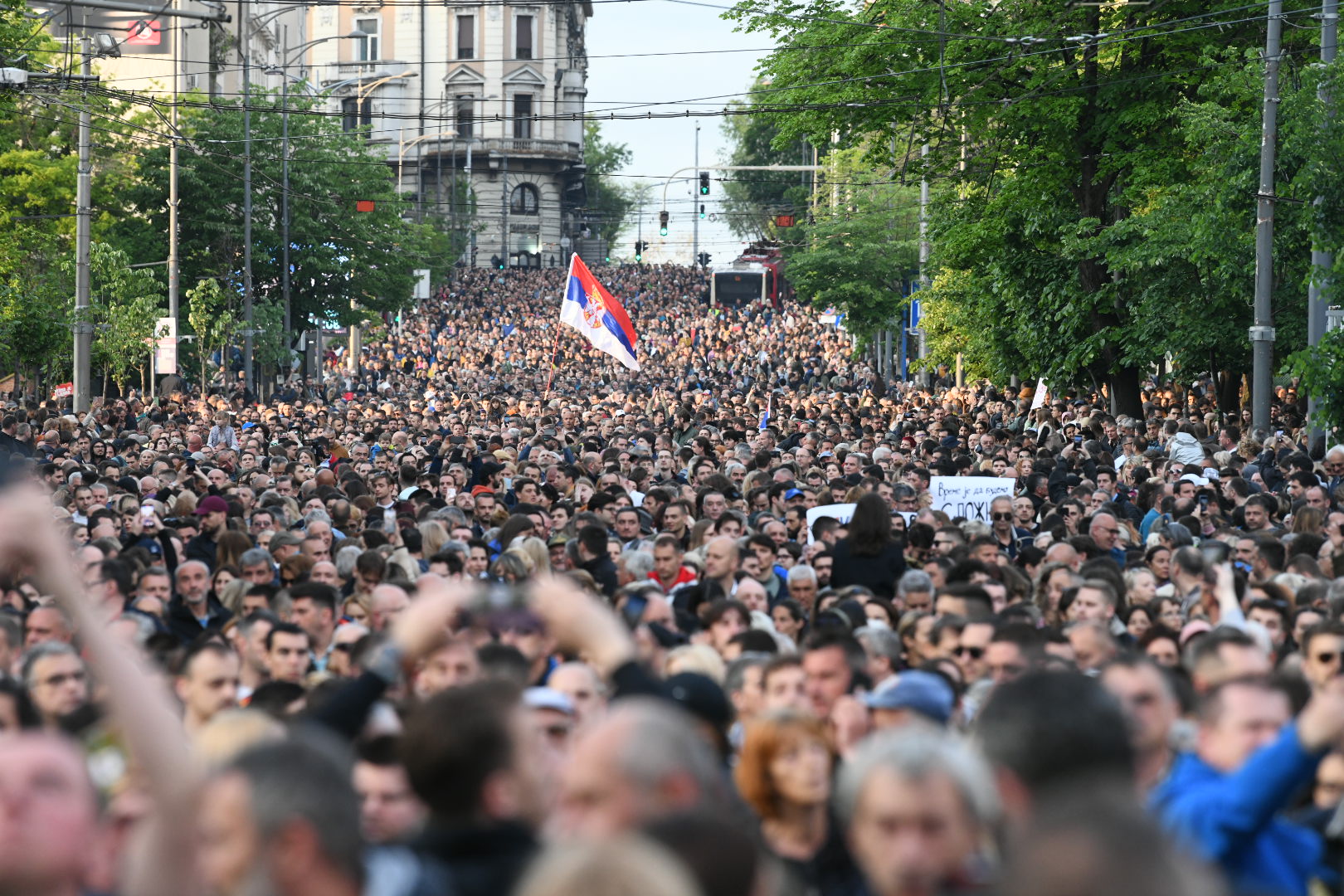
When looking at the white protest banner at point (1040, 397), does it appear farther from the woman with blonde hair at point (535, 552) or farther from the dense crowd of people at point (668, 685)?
the woman with blonde hair at point (535, 552)

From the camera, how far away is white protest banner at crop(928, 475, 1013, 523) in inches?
714

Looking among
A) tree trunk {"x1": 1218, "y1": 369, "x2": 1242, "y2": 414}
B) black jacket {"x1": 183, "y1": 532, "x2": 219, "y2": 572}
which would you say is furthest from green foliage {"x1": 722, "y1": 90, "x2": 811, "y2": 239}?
black jacket {"x1": 183, "y1": 532, "x2": 219, "y2": 572}

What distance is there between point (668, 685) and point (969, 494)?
1251 cm

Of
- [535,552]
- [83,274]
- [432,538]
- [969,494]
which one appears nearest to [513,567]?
[535,552]

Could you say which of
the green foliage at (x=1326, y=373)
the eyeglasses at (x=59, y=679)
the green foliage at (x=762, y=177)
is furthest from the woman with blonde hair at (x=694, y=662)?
the green foliage at (x=762, y=177)

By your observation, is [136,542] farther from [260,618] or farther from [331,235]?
[331,235]

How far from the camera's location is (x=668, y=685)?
19.8 feet

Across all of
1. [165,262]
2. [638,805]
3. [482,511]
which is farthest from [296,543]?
[165,262]

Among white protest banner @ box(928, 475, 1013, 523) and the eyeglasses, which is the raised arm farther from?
white protest banner @ box(928, 475, 1013, 523)

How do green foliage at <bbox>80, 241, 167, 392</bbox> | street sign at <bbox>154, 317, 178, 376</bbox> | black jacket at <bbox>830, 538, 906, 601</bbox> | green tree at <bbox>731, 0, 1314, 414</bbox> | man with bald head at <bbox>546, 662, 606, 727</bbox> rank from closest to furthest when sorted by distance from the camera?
man with bald head at <bbox>546, 662, 606, 727</bbox>, black jacket at <bbox>830, 538, 906, 601</bbox>, green tree at <bbox>731, 0, 1314, 414</bbox>, street sign at <bbox>154, 317, 178, 376</bbox>, green foliage at <bbox>80, 241, 167, 392</bbox>

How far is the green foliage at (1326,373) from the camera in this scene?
20.1m

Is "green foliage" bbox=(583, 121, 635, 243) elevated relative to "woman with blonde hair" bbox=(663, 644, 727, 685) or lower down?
elevated

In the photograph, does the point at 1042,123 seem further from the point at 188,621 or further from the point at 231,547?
the point at 188,621

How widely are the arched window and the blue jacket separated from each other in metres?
130
